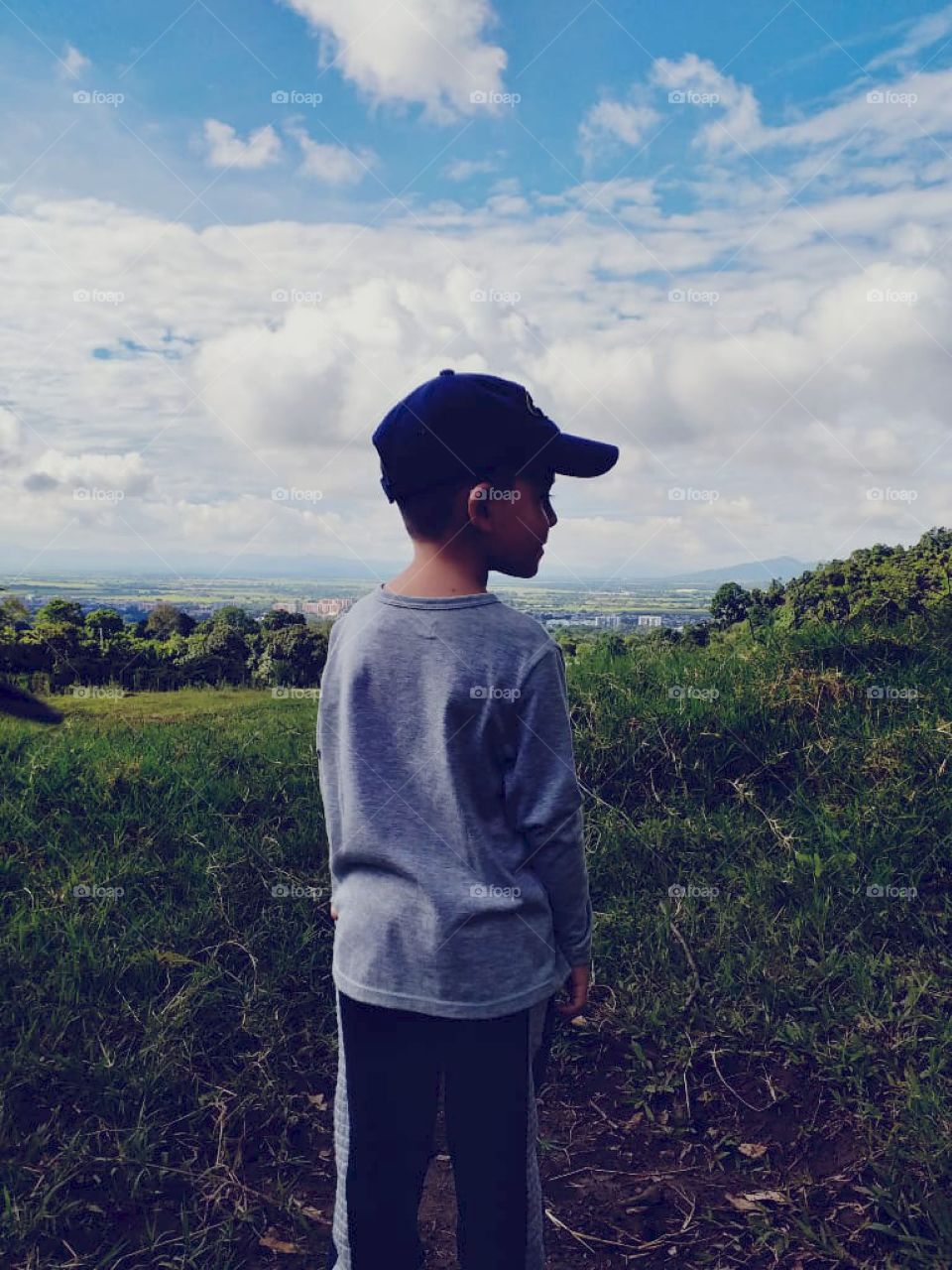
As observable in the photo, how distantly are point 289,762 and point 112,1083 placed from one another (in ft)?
6.17

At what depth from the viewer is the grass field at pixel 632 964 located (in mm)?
2596

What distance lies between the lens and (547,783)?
1.76 m

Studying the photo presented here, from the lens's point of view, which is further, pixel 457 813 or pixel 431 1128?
pixel 431 1128

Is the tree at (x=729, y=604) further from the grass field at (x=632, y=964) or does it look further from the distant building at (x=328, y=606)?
the distant building at (x=328, y=606)

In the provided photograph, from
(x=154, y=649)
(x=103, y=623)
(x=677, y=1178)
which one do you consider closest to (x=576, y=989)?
(x=677, y=1178)

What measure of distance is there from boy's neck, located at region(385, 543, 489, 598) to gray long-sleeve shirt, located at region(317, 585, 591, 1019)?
36 millimetres

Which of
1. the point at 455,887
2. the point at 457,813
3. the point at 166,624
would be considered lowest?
the point at 455,887

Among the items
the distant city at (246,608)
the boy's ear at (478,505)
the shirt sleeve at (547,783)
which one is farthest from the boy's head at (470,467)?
the distant city at (246,608)

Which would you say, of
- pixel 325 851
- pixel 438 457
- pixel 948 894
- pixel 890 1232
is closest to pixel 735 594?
pixel 948 894

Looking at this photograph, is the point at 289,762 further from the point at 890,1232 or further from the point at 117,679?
the point at 890,1232

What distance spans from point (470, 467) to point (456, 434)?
7cm

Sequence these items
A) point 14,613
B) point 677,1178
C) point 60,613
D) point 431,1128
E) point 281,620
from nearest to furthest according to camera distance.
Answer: point 431,1128 < point 677,1178 < point 281,620 < point 14,613 < point 60,613

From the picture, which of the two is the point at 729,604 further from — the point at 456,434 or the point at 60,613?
the point at 456,434

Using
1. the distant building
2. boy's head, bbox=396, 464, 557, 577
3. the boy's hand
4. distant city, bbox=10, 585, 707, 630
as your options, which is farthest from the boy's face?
distant city, bbox=10, 585, 707, 630
